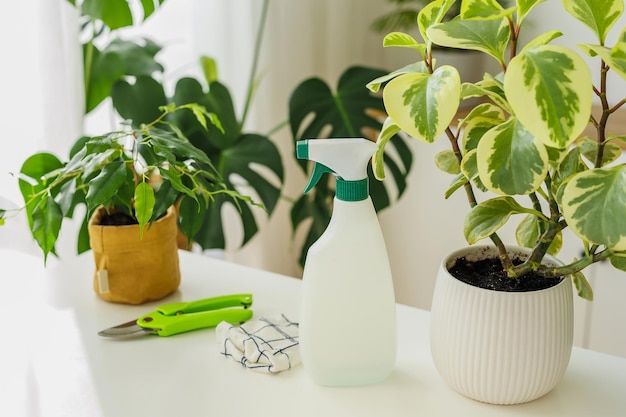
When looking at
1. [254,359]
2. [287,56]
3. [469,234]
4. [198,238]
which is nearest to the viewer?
[469,234]

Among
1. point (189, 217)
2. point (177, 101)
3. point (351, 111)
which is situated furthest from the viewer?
point (351, 111)

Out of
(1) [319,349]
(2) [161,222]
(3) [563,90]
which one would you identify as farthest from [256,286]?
(3) [563,90]

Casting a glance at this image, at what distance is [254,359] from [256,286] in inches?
9.2

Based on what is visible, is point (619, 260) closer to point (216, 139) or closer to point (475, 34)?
point (475, 34)

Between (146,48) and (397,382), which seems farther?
(146,48)

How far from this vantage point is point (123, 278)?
1097 millimetres

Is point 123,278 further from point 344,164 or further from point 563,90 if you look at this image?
point 563,90

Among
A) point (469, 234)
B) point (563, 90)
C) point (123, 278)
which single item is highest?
point (563, 90)

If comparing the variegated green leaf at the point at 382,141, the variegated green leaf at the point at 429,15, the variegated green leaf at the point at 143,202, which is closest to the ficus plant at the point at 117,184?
the variegated green leaf at the point at 143,202

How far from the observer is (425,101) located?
0.71 m

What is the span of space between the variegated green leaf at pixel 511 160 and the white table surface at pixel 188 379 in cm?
28

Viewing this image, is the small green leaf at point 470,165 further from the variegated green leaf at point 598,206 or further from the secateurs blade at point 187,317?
the secateurs blade at point 187,317

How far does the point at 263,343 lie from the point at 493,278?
0.30m

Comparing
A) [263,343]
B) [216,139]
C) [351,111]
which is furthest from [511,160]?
[351,111]
